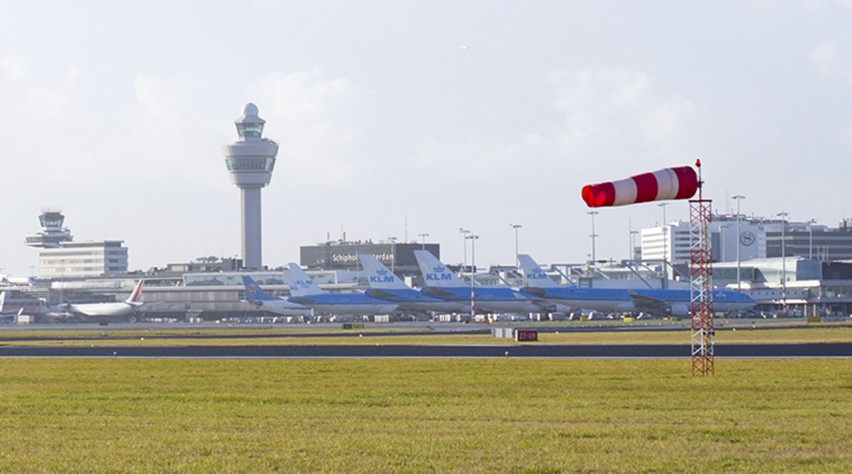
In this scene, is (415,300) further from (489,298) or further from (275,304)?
(275,304)

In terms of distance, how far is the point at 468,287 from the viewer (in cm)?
15938

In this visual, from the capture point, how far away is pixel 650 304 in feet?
487

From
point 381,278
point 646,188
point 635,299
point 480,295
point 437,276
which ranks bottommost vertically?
point 635,299

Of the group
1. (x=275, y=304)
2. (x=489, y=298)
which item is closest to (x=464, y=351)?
(x=489, y=298)

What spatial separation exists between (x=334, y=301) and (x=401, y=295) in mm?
9248

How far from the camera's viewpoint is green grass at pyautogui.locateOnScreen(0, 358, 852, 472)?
22.2 meters

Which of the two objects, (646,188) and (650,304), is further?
(650,304)

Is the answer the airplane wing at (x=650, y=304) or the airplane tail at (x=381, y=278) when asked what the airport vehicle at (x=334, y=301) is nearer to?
the airplane tail at (x=381, y=278)

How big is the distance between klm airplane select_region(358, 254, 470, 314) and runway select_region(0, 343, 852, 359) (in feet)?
278

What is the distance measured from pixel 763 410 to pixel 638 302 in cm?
11809

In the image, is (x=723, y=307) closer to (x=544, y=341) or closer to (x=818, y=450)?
(x=544, y=341)

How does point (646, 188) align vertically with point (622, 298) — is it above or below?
above

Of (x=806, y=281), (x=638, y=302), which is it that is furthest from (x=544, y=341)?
(x=806, y=281)

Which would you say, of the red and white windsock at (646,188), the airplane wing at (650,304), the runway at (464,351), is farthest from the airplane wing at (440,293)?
the red and white windsock at (646,188)
